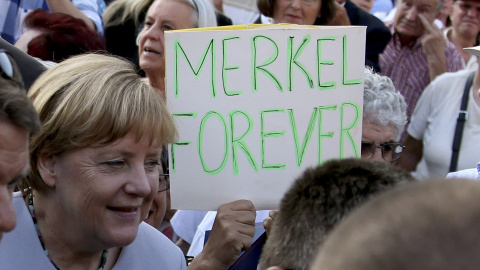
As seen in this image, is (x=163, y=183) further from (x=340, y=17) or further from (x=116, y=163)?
(x=340, y=17)

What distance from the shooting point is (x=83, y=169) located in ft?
7.25

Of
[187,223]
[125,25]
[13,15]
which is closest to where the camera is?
[187,223]

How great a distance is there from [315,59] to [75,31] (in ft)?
4.89

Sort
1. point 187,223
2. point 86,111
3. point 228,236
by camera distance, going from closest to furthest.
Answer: point 86,111
point 228,236
point 187,223

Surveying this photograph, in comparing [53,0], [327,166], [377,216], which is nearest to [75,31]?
[53,0]

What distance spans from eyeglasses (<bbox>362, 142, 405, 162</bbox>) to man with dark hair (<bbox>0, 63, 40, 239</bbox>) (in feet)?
5.57

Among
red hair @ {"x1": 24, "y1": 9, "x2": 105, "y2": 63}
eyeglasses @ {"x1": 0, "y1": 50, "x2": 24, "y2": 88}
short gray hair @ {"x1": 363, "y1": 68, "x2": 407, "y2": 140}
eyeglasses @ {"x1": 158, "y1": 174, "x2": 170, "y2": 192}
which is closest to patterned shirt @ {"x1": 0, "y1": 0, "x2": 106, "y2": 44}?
red hair @ {"x1": 24, "y1": 9, "x2": 105, "y2": 63}

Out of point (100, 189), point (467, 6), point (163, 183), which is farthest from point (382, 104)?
point (467, 6)

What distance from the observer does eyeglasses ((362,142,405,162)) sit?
10.0ft

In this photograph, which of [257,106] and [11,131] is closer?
[11,131]

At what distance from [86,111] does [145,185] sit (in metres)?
0.28


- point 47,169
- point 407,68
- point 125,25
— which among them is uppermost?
point 47,169

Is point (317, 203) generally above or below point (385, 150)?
above

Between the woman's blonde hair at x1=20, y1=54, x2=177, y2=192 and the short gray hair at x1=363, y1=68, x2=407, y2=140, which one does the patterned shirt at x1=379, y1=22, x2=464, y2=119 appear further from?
the woman's blonde hair at x1=20, y1=54, x2=177, y2=192
